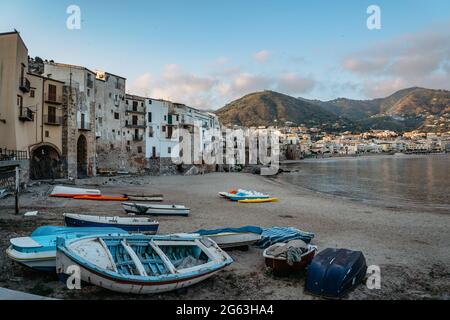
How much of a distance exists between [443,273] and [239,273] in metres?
6.44

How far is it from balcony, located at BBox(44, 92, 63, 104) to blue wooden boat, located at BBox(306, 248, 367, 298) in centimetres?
3614

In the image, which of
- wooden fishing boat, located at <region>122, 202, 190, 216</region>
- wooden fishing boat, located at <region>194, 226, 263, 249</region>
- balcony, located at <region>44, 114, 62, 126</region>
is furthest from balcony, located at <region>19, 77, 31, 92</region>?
wooden fishing boat, located at <region>194, 226, 263, 249</region>

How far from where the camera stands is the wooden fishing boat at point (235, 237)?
38.0ft

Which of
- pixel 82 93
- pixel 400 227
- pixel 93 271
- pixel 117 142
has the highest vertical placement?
pixel 82 93

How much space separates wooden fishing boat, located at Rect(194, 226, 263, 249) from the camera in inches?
456

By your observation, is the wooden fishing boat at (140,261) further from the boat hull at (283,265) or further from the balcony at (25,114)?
the balcony at (25,114)

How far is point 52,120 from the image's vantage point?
119 ft

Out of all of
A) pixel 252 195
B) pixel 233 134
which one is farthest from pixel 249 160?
pixel 252 195

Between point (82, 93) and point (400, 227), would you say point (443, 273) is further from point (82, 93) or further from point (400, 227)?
point (82, 93)

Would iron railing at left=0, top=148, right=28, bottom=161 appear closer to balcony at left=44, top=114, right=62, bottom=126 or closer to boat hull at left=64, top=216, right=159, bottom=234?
balcony at left=44, top=114, right=62, bottom=126

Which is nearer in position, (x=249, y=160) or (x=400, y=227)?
(x=400, y=227)

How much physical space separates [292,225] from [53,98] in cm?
3183
